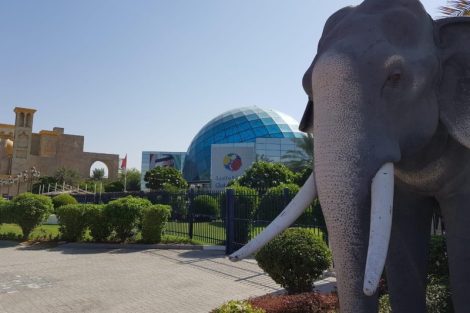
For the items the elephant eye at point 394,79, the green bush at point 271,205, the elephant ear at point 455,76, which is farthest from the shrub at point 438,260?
the green bush at point 271,205

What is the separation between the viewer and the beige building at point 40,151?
66.2 metres

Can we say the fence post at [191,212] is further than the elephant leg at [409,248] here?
Yes

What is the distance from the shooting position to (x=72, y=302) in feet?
24.3

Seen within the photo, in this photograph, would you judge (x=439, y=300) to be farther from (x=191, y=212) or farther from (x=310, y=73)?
(x=191, y=212)

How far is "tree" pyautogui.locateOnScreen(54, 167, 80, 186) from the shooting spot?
2368 inches

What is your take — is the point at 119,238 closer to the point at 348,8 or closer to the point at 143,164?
the point at 348,8

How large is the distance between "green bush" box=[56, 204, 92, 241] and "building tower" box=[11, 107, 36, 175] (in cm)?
5578

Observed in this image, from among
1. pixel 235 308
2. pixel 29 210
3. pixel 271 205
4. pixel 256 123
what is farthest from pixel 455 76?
pixel 256 123

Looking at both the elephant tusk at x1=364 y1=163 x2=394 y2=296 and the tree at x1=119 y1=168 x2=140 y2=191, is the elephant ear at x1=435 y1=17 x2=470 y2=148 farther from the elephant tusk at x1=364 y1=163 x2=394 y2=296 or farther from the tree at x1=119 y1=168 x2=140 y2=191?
the tree at x1=119 y1=168 x2=140 y2=191

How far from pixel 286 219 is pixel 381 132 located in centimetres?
72

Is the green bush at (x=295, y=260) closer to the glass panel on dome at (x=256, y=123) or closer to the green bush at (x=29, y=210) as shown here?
the green bush at (x=29, y=210)

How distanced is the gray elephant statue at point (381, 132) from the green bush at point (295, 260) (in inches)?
153

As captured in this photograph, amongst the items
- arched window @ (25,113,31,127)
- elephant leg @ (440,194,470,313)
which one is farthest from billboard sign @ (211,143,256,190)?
elephant leg @ (440,194,470,313)

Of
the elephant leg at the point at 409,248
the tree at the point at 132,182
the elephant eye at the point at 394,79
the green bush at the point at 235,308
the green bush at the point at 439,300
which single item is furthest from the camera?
the tree at the point at 132,182
